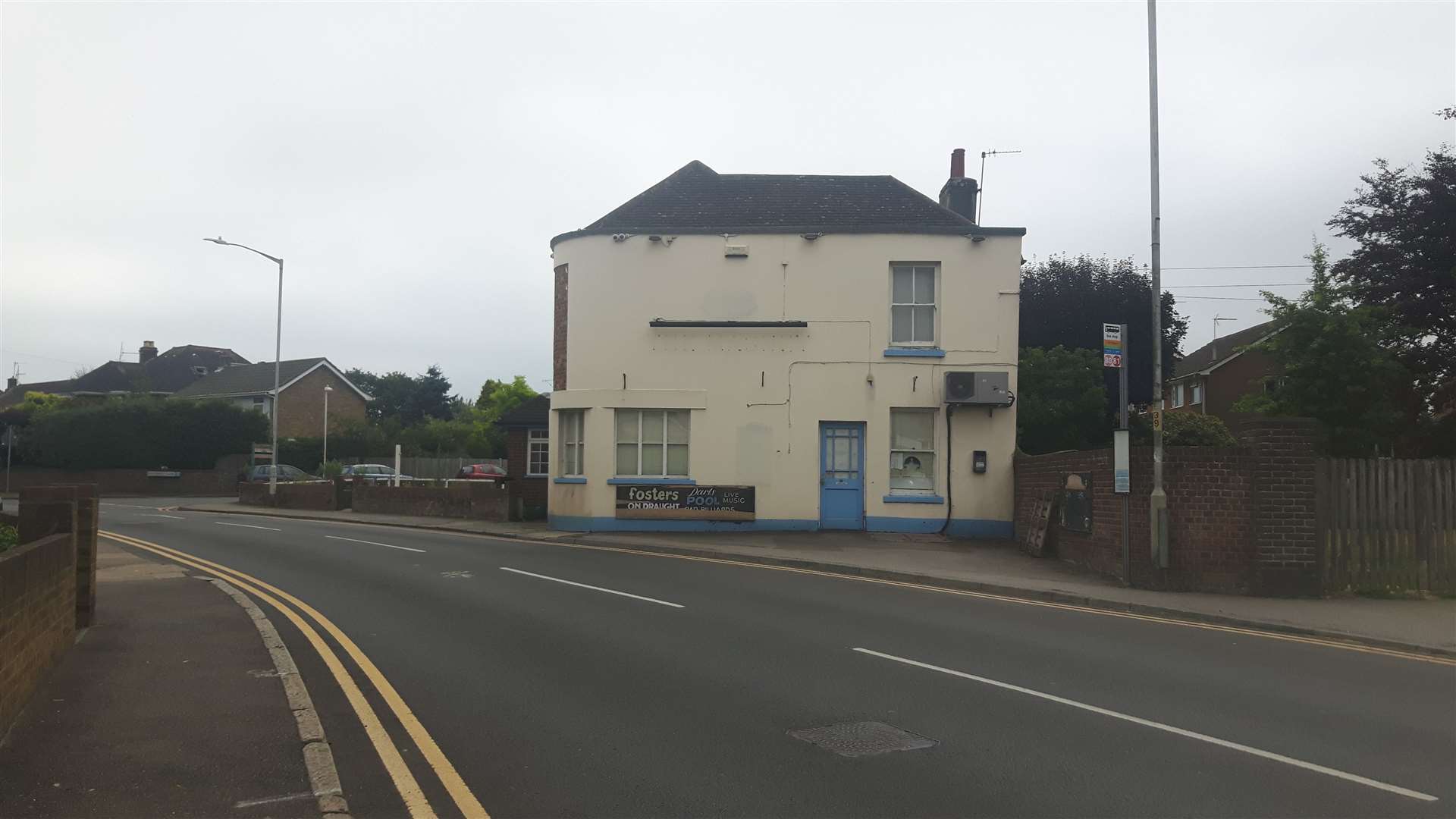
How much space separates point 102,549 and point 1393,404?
26662 mm

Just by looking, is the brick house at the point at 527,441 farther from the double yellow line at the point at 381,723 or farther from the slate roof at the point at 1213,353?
the slate roof at the point at 1213,353

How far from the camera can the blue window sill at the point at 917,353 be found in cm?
2197

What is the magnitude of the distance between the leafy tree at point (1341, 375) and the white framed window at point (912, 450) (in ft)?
24.7

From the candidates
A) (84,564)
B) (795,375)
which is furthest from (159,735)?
(795,375)

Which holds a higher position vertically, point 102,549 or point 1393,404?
point 1393,404

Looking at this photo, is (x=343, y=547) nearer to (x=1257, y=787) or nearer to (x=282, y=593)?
(x=282, y=593)

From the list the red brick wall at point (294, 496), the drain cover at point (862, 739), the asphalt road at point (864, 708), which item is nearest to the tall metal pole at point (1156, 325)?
the asphalt road at point (864, 708)

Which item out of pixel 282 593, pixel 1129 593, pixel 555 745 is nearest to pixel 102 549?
pixel 282 593

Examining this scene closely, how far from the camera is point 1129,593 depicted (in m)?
13.9

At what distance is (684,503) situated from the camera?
22.3m

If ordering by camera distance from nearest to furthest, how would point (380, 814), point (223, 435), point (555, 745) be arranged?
point (380, 814)
point (555, 745)
point (223, 435)

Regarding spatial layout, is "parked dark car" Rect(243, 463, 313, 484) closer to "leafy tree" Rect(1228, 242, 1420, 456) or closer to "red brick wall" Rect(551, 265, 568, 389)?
"red brick wall" Rect(551, 265, 568, 389)

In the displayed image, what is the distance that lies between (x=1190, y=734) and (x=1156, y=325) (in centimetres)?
923

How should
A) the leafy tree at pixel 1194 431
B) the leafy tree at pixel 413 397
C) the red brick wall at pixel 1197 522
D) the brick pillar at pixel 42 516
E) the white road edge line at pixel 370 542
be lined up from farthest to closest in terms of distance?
the leafy tree at pixel 413 397 < the leafy tree at pixel 1194 431 < the white road edge line at pixel 370 542 < the red brick wall at pixel 1197 522 < the brick pillar at pixel 42 516
